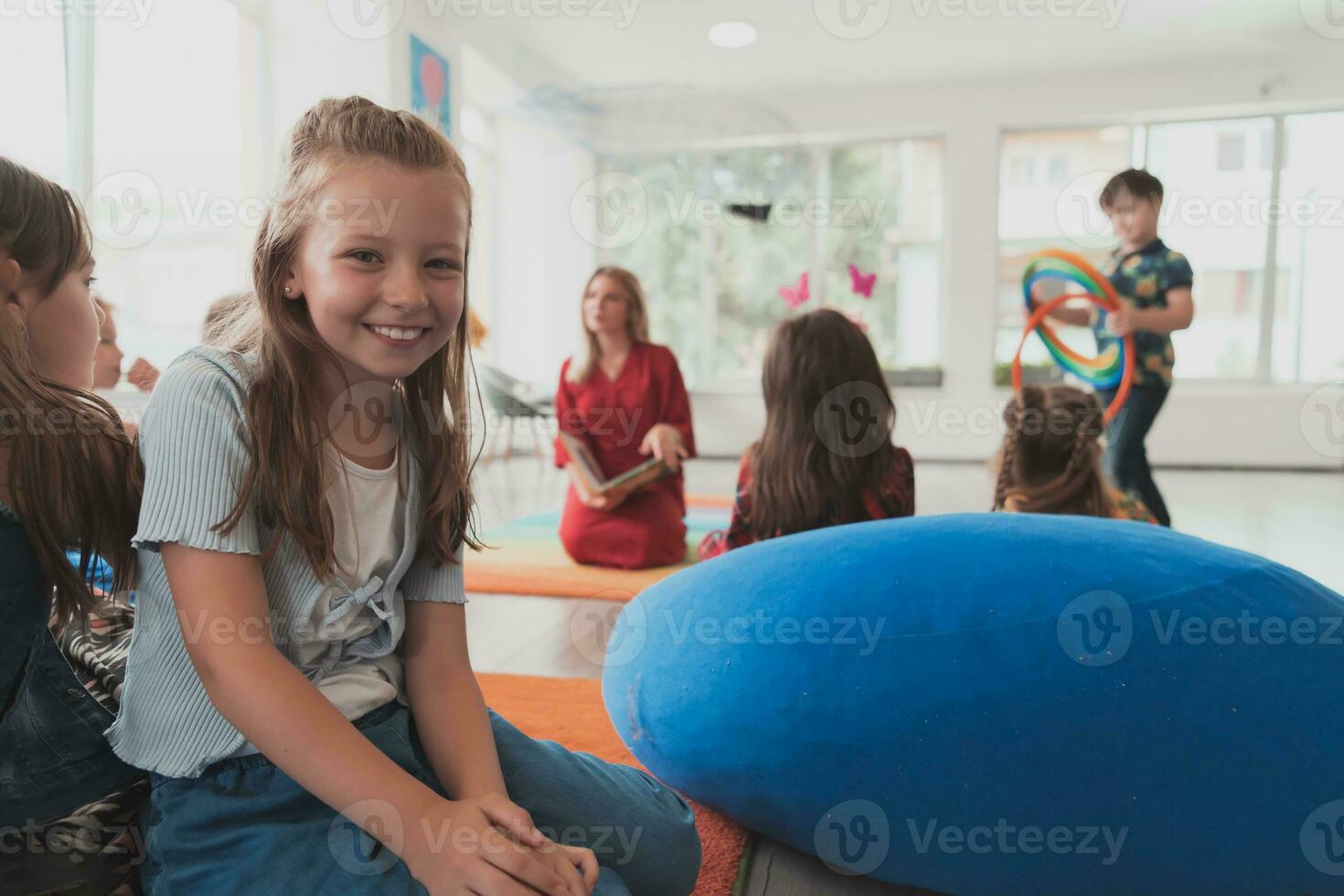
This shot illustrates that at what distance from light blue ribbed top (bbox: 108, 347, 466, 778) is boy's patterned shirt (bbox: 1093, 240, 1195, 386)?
2.82 metres

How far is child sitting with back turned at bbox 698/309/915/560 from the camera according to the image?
6.02 feet

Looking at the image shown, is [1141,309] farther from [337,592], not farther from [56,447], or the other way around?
[56,447]

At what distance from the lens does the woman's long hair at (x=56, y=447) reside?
831 millimetres

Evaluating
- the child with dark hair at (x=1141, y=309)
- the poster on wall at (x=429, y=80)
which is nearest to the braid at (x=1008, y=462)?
the child with dark hair at (x=1141, y=309)

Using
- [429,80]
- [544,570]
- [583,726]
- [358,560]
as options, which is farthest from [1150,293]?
[429,80]

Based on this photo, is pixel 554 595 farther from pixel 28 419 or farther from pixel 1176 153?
pixel 1176 153

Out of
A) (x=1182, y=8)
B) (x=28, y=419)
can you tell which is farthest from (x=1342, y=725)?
(x=1182, y=8)

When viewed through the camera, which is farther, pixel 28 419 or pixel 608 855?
pixel 608 855

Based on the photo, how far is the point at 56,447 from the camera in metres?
0.84

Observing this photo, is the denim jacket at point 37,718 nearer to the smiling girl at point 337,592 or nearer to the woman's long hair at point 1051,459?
the smiling girl at point 337,592

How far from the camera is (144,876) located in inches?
34.0

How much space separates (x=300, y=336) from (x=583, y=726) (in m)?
1.02

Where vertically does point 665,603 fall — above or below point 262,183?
below

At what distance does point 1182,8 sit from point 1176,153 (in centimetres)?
136
